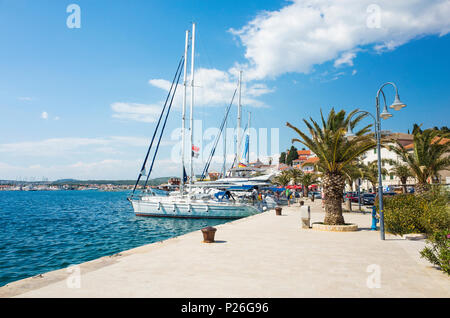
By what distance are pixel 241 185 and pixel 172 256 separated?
22377 mm

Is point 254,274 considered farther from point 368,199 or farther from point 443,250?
point 368,199

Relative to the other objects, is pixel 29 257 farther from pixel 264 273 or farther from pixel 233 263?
pixel 264 273

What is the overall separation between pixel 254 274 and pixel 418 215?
10644 millimetres

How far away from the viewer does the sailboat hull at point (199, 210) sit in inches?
1163

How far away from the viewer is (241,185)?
3170cm

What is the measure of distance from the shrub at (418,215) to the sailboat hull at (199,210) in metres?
16.5

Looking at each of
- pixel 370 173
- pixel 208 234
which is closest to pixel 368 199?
pixel 370 173

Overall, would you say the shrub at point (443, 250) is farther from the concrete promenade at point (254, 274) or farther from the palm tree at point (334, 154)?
the palm tree at point (334, 154)

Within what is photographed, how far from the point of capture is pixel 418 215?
45.3 ft

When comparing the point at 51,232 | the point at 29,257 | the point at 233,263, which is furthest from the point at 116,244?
the point at 233,263

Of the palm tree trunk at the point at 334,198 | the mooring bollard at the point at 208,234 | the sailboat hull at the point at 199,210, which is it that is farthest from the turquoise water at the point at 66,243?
the palm tree trunk at the point at 334,198

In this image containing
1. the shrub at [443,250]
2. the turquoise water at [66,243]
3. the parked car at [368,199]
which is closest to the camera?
the shrub at [443,250]

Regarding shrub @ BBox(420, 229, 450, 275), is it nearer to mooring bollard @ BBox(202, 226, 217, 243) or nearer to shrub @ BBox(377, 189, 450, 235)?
shrub @ BBox(377, 189, 450, 235)

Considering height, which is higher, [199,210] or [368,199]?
[368,199]
